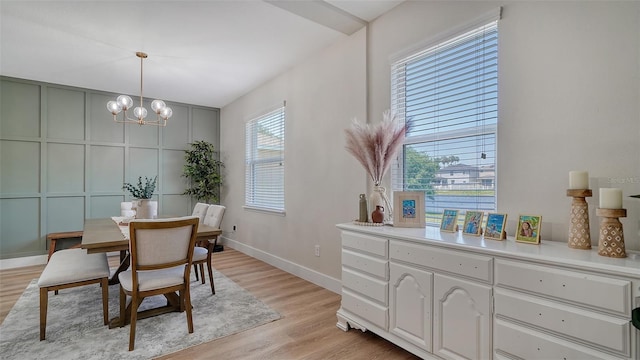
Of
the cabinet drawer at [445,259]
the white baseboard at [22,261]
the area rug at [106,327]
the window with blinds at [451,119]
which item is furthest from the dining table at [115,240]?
the white baseboard at [22,261]

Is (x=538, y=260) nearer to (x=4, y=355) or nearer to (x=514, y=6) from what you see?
(x=514, y=6)

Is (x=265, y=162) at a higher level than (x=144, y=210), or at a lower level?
higher

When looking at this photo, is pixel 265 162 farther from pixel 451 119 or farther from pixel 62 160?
pixel 62 160

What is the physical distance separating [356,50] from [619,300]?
261 cm

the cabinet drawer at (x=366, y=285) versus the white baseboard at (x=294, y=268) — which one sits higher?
the cabinet drawer at (x=366, y=285)

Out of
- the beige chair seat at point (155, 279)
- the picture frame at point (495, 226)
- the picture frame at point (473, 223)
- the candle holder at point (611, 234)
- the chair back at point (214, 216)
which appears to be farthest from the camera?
the chair back at point (214, 216)

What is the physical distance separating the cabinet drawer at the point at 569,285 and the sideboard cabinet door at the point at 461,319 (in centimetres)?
15

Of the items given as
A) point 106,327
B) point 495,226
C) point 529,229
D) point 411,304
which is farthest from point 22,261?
point 529,229

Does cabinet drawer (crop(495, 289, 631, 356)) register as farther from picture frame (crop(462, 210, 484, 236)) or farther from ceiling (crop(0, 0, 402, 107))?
ceiling (crop(0, 0, 402, 107))

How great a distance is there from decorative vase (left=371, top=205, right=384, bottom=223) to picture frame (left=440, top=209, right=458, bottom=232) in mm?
476

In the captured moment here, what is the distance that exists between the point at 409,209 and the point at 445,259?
54 centimetres

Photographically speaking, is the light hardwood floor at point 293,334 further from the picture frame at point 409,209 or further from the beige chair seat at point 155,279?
the picture frame at point 409,209

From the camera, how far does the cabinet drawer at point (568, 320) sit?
115 centimetres

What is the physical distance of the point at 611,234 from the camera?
1308 mm
